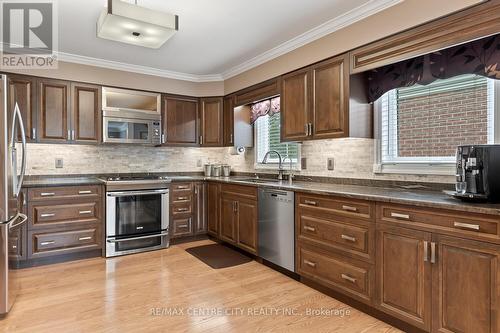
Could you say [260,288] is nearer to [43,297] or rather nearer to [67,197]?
[43,297]

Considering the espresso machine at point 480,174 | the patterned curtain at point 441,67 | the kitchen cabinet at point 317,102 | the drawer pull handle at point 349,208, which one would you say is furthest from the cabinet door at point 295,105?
the espresso machine at point 480,174

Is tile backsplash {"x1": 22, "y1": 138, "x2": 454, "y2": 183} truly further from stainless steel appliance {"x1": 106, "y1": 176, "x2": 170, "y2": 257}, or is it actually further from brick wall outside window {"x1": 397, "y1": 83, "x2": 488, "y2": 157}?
stainless steel appliance {"x1": 106, "y1": 176, "x2": 170, "y2": 257}

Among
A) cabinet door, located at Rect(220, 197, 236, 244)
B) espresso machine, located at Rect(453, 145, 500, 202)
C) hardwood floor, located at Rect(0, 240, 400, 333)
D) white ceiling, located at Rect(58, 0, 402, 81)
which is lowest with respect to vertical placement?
hardwood floor, located at Rect(0, 240, 400, 333)

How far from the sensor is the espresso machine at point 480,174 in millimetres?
1774

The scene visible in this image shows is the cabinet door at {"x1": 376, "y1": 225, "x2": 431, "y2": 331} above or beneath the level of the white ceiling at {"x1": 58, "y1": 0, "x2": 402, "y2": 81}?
beneath

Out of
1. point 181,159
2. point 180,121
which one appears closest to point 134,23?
point 180,121

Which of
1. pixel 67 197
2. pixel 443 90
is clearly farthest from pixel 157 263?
pixel 443 90

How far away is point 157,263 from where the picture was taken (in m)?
3.51

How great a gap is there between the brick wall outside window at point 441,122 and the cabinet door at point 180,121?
300cm

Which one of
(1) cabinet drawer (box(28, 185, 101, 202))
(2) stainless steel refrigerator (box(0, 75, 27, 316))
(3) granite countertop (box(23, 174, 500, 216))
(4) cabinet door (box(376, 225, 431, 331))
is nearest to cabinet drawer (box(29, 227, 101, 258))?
(1) cabinet drawer (box(28, 185, 101, 202))

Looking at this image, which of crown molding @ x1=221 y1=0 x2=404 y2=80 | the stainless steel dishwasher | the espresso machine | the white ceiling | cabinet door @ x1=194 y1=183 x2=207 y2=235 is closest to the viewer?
the espresso machine

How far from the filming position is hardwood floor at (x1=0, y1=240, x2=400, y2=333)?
2178mm

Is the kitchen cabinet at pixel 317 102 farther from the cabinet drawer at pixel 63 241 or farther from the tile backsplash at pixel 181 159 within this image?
the cabinet drawer at pixel 63 241

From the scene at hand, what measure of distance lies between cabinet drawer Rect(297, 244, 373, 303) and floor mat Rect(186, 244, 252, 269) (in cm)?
91
